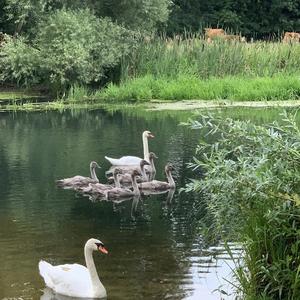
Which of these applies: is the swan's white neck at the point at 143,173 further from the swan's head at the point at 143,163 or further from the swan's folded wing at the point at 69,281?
the swan's folded wing at the point at 69,281

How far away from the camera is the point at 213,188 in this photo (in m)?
5.59

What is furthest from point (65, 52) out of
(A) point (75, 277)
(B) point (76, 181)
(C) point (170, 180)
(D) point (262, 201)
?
(D) point (262, 201)

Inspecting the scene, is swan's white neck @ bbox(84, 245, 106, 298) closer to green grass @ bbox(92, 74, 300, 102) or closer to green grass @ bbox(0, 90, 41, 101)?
green grass @ bbox(92, 74, 300, 102)

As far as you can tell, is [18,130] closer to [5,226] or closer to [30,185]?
[30,185]

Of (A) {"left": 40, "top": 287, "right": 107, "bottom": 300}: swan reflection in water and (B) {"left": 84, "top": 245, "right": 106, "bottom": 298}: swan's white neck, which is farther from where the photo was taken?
(A) {"left": 40, "top": 287, "right": 107, "bottom": 300}: swan reflection in water

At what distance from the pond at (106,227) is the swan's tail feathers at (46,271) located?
8cm

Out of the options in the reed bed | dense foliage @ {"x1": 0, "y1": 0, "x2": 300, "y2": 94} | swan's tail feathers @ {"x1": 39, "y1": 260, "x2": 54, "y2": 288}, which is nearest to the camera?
swan's tail feathers @ {"x1": 39, "y1": 260, "x2": 54, "y2": 288}

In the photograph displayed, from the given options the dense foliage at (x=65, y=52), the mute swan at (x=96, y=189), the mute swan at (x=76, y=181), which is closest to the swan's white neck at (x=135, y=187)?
the mute swan at (x=96, y=189)

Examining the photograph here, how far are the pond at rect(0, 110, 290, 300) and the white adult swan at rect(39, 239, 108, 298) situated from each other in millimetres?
122

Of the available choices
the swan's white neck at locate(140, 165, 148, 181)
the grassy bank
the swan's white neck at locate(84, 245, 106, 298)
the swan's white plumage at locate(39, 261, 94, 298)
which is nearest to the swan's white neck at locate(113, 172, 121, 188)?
the swan's white neck at locate(140, 165, 148, 181)

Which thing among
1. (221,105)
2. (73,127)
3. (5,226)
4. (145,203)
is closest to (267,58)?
(221,105)

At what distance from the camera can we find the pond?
7.01m

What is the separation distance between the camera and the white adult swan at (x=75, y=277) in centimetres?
672

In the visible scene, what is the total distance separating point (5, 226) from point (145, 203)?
2.11m
